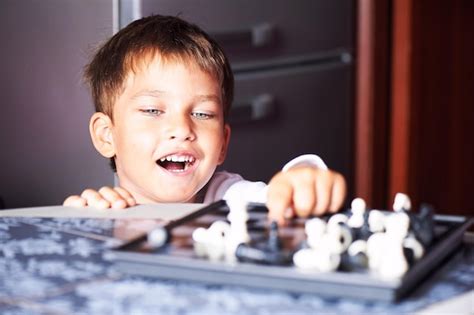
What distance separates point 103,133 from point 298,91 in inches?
41.2

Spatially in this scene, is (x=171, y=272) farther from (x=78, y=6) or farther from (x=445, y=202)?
(x=445, y=202)

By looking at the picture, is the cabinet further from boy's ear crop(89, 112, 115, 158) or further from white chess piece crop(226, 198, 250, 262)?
white chess piece crop(226, 198, 250, 262)

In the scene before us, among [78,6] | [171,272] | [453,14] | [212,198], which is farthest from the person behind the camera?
[453,14]

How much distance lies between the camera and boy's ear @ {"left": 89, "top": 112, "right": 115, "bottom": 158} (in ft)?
5.32

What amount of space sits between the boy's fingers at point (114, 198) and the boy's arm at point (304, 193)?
24 cm

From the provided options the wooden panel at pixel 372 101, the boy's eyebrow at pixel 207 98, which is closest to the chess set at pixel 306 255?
the boy's eyebrow at pixel 207 98

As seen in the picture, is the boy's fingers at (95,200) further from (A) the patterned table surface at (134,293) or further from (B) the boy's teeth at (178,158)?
(A) the patterned table surface at (134,293)

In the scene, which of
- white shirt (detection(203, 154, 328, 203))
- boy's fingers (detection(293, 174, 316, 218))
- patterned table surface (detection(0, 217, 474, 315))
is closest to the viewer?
patterned table surface (detection(0, 217, 474, 315))

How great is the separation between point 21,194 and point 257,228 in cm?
156

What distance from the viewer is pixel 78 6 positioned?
7.28 ft

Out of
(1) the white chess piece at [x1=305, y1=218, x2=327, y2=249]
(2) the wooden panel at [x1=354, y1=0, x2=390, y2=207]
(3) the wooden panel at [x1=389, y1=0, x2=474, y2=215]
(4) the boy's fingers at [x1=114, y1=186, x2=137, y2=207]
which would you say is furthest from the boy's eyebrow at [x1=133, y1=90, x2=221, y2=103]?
(3) the wooden panel at [x1=389, y1=0, x2=474, y2=215]

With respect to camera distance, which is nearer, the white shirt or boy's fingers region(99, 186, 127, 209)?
boy's fingers region(99, 186, 127, 209)

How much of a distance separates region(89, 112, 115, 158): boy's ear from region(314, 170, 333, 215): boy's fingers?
734 mm

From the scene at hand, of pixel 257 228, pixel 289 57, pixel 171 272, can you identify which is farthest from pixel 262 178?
pixel 171 272
